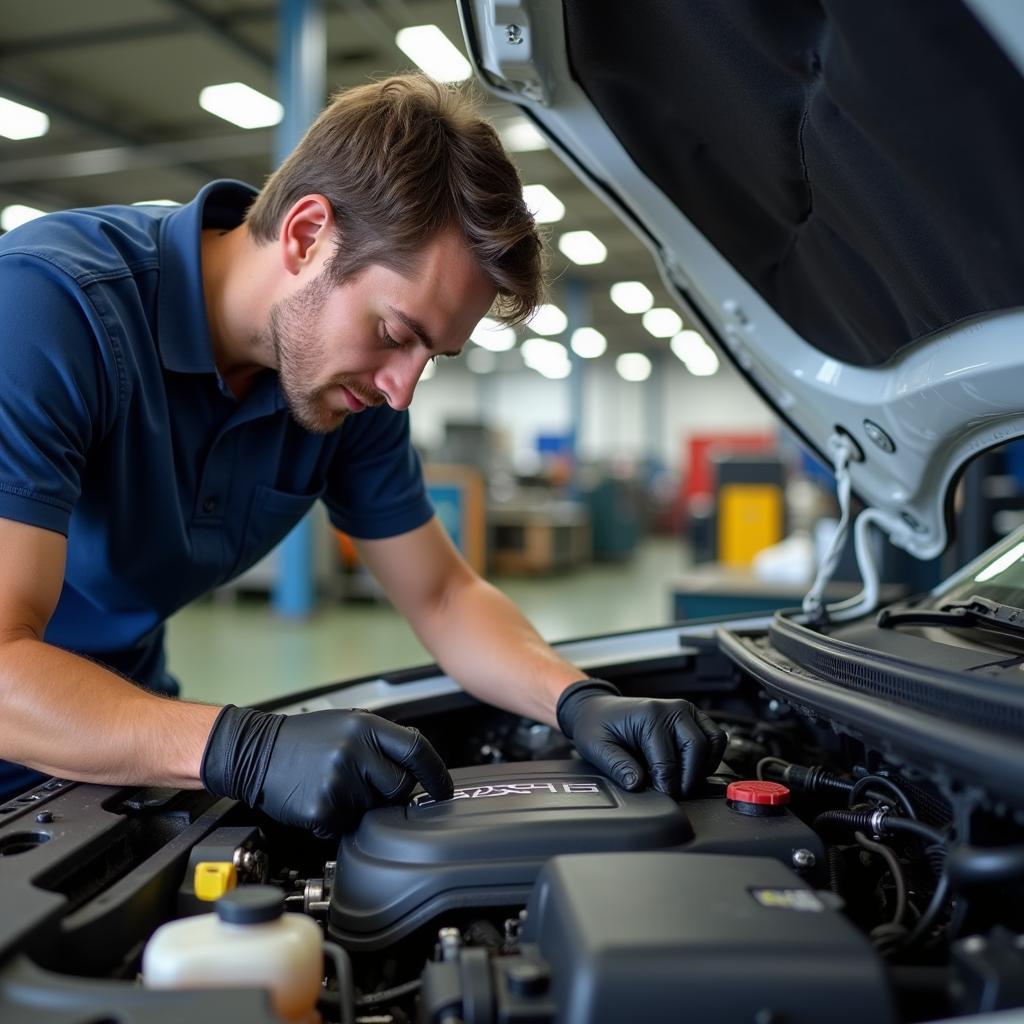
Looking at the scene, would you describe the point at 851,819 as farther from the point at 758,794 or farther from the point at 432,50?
the point at 432,50

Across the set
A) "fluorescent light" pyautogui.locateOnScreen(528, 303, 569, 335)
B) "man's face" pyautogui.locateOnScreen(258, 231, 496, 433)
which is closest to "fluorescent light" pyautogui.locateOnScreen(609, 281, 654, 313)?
"fluorescent light" pyautogui.locateOnScreen(528, 303, 569, 335)

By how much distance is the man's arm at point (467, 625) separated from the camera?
1256 millimetres

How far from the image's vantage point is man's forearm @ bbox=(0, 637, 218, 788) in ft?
2.87

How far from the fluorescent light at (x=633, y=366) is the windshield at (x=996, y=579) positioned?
58.3 feet

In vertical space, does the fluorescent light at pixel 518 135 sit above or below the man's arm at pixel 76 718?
above

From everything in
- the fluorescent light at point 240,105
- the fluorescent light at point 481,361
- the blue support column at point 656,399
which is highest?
the fluorescent light at point 240,105

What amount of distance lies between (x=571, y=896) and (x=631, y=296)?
13304 millimetres

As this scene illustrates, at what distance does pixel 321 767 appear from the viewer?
843 millimetres

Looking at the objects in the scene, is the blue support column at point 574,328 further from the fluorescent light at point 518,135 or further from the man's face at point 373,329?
the man's face at point 373,329

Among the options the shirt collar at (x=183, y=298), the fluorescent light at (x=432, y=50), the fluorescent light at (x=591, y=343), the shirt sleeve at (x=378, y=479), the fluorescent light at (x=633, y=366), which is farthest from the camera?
the fluorescent light at (x=633, y=366)

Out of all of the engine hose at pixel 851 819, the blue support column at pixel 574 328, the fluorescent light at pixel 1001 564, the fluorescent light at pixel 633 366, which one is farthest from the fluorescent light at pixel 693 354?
the engine hose at pixel 851 819

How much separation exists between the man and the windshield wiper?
322 millimetres

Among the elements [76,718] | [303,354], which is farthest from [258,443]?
[76,718]

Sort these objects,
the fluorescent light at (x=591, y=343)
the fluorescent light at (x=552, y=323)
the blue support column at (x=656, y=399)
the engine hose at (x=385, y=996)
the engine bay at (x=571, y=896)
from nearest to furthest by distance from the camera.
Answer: the engine bay at (x=571, y=896), the engine hose at (x=385, y=996), the fluorescent light at (x=552, y=323), the fluorescent light at (x=591, y=343), the blue support column at (x=656, y=399)
